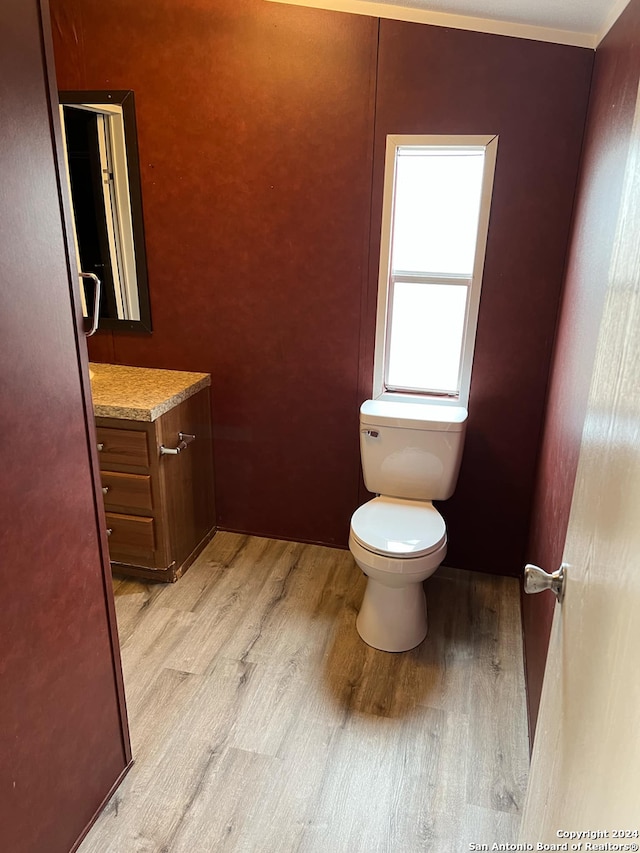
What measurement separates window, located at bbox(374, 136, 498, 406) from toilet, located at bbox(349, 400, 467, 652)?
171 mm

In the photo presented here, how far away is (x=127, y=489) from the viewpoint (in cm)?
251

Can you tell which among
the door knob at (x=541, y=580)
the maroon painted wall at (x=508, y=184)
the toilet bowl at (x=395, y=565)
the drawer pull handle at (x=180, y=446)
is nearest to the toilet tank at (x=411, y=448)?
the toilet bowl at (x=395, y=565)

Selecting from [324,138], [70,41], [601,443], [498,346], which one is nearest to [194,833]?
[601,443]

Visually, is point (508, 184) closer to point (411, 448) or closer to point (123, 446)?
point (411, 448)

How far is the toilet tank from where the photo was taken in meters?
2.40

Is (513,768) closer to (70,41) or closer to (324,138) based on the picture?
(324,138)

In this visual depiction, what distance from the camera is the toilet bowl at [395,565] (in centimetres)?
215

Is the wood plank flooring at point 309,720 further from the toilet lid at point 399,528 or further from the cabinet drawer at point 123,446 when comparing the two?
the cabinet drawer at point 123,446

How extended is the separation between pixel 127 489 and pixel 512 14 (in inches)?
86.6

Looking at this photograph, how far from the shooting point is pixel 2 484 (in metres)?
1.19

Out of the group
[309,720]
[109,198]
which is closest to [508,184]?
[109,198]

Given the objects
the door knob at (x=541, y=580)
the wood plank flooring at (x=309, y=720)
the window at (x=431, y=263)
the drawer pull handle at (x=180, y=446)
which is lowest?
the wood plank flooring at (x=309, y=720)

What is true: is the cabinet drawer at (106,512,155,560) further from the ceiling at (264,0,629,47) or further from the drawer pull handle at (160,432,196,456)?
the ceiling at (264,0,629,47)

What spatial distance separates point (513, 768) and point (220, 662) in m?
1.04
